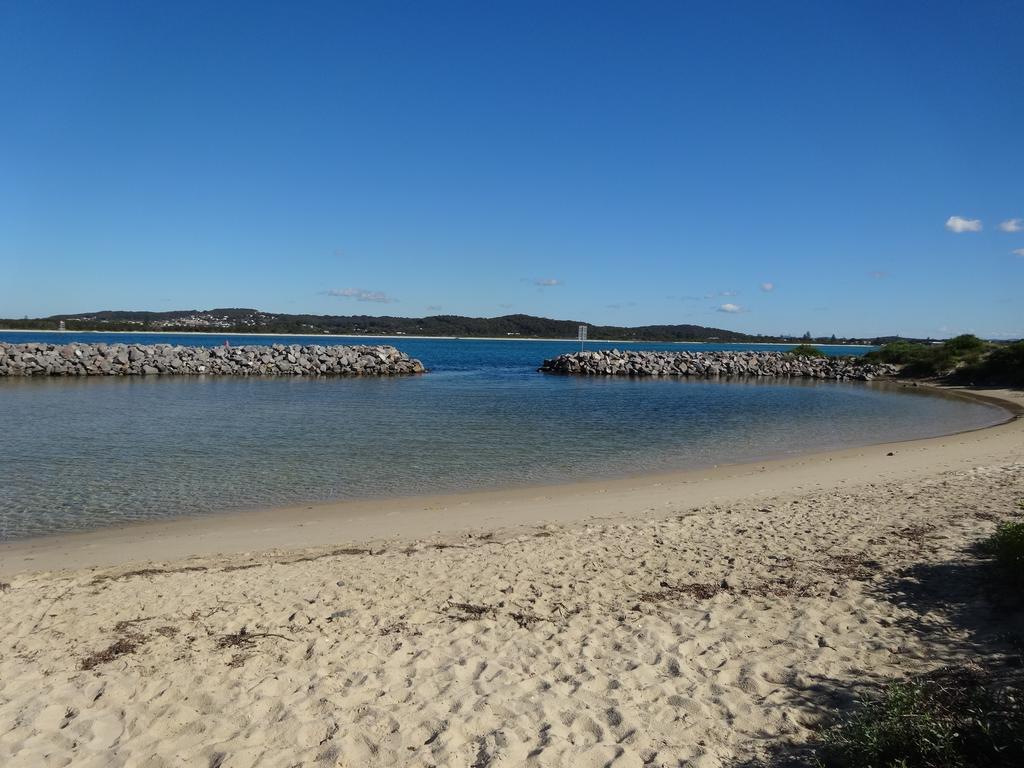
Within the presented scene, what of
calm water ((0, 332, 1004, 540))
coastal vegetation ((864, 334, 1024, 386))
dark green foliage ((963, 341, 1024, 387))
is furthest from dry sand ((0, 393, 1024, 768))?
coastal vegetation ((864, 334, 1024, 386))

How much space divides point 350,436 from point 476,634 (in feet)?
42.1

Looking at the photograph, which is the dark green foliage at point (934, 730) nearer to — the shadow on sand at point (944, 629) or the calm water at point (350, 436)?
the shadow on sand at point (944, 629)

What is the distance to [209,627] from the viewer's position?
18.7ft

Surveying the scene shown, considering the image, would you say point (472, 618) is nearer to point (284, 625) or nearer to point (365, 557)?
point (284, 625)

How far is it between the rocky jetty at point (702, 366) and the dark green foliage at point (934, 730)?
45.3 meters

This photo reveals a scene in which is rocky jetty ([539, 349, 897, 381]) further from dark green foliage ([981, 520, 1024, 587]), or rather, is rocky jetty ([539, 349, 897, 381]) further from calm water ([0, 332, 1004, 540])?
dark green foliage ([981, 520, 1024, 587])

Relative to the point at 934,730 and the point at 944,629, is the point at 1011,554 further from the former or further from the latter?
the point at 934,730

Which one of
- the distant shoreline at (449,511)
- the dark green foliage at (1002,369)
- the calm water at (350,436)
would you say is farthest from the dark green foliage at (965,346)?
the distant shoreline at (449,511)

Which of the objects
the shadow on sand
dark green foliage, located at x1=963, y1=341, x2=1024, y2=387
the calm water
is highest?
dark green foliage, located at x1=963, y1=341, x2=1024, y2=387

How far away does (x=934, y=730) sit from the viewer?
3.40m

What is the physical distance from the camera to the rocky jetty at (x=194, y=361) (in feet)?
119

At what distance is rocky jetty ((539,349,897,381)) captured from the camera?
162 ft

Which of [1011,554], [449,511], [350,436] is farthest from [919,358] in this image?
[1011,554]

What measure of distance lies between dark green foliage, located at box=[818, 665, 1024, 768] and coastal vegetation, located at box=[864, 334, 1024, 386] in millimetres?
41118
